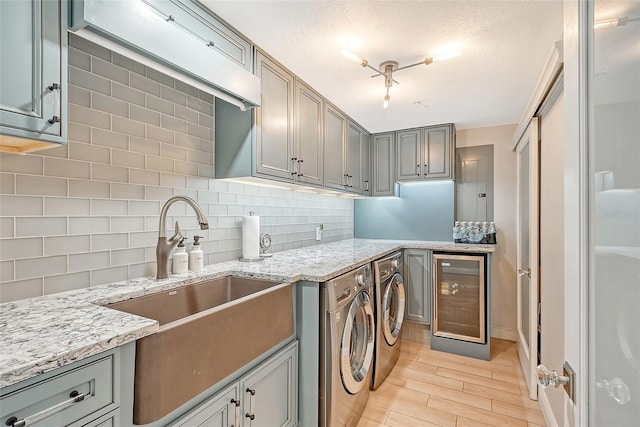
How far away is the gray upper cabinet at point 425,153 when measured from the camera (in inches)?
129

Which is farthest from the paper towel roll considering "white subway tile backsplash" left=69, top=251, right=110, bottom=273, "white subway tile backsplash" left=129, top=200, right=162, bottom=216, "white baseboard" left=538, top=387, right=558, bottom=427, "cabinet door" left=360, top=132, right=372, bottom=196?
"white baseboard" left=538, top=387, right=558, bottom=427

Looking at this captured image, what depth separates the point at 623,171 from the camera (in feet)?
1.60

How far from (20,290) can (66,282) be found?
0.14 m

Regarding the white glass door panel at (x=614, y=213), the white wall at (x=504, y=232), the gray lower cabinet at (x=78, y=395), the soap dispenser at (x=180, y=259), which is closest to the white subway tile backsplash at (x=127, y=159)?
the soap dispenser at (x=180, y=259)

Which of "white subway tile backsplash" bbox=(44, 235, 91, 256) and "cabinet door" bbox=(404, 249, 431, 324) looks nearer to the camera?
"white subway tile backsplash" bbox=(44, 235, 91, 256)

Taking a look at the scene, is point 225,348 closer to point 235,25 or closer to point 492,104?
point 235,25

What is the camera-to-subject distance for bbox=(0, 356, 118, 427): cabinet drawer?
64cm

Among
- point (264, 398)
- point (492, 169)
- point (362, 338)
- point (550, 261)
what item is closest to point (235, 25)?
point (264, 398)

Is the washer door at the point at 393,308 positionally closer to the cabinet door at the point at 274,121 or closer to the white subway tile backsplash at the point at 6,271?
the cabinet door at the point at 274,121

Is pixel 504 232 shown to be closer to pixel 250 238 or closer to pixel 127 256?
pixel 250 238

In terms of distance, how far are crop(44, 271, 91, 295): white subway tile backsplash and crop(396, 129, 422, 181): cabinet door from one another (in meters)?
3.07

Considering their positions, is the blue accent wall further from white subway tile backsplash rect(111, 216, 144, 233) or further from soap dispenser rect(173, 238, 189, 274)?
white subway tile backsplash rect(111, 216, 144, 233)

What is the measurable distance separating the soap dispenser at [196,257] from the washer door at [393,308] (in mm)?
1444

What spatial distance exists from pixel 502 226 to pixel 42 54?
12.6 ft
